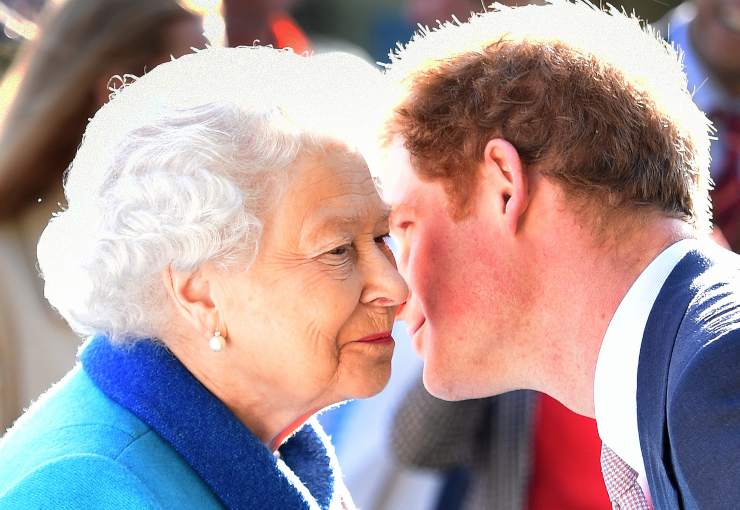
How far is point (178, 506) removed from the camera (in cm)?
199

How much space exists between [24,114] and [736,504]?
8.65 ft

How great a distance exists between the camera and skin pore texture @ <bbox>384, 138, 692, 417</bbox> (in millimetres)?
2393

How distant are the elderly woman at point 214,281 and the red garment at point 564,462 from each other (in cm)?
131

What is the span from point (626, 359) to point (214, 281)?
82 cm

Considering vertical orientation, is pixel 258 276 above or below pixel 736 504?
above

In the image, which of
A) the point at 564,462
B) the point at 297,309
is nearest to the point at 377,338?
the point at 297,309

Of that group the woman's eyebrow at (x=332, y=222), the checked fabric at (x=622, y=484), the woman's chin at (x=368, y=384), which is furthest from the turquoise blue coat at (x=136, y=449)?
the checked fabric at (x=622, y=484)

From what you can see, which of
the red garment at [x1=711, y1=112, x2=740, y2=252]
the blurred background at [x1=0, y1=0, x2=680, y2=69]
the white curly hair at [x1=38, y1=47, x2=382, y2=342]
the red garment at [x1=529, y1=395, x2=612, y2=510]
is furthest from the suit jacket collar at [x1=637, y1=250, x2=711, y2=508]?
the blurred background at [x1=0, y1=0, x2=680, y2=69]

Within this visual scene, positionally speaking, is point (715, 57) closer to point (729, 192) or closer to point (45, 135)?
point (729, 192)

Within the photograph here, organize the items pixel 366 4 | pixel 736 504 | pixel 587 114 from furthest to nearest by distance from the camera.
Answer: pixel 366 4, pixel 587 114, pixel 736 504

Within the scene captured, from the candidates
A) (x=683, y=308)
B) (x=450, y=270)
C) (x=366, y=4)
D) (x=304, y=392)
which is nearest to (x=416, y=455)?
(x=450, y=270)

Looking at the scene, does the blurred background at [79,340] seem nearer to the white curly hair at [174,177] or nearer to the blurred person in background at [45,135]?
the blurred person in background at [45,135]

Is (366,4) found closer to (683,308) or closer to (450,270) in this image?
(450,270)

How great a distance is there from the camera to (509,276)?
2494 mm
